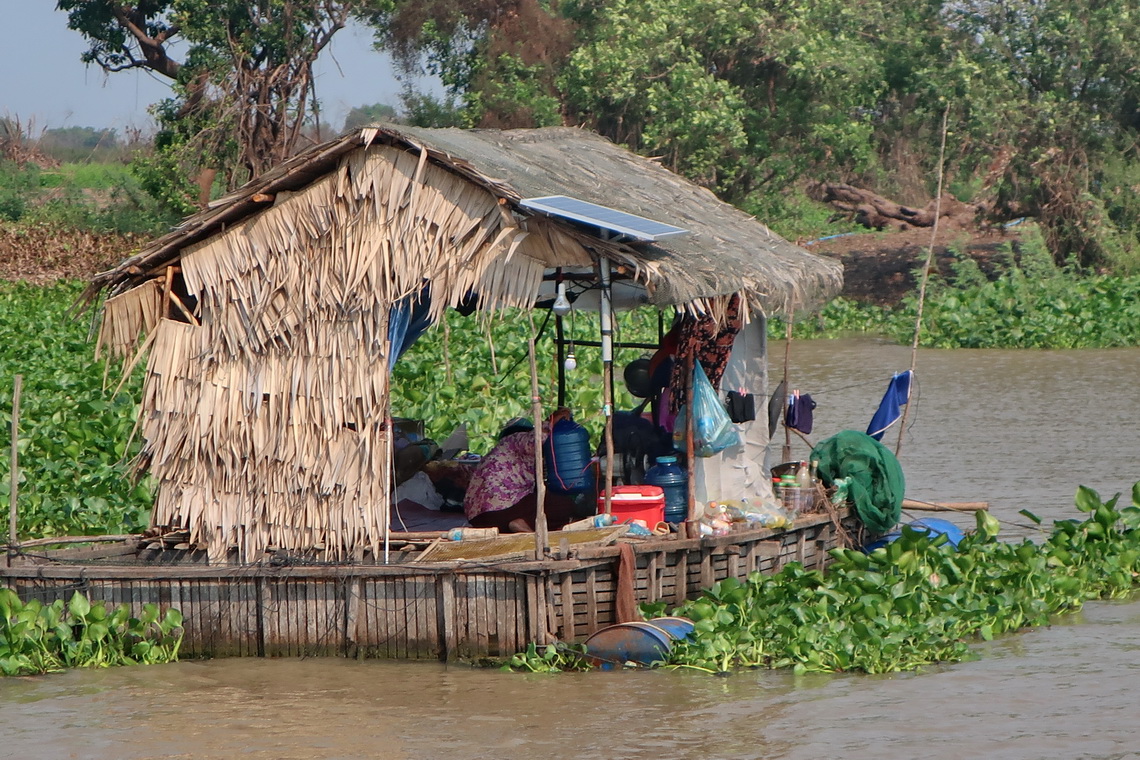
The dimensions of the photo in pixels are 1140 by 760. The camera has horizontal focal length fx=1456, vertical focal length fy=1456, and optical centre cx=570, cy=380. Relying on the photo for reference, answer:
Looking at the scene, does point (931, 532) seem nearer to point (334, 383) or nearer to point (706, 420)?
point (706, 420)

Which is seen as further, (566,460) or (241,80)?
(241,80)

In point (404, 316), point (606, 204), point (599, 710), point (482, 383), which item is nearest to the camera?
point (599, 710)

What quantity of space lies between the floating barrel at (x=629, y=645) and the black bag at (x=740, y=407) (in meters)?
1.62

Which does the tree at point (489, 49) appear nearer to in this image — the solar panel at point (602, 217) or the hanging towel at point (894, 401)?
the hanging towel at point (894, 401)

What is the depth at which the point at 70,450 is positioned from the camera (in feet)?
34.1

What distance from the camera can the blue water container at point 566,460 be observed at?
8180 mm

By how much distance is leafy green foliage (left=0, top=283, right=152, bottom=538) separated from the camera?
31.7 ft

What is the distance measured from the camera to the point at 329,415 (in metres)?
7.36

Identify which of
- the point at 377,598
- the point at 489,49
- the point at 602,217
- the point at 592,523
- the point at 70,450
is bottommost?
the point at 377,598

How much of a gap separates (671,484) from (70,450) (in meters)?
4.78

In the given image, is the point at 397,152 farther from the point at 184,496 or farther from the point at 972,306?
the point at 972,306

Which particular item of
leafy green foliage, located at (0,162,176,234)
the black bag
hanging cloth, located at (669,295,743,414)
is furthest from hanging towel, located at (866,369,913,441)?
leafy green foliage, located at (0,162,176,234)

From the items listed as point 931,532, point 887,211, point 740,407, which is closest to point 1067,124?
point 887,211

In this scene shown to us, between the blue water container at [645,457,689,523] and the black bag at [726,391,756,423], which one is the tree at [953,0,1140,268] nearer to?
the black bag at [726,391,756,423]
